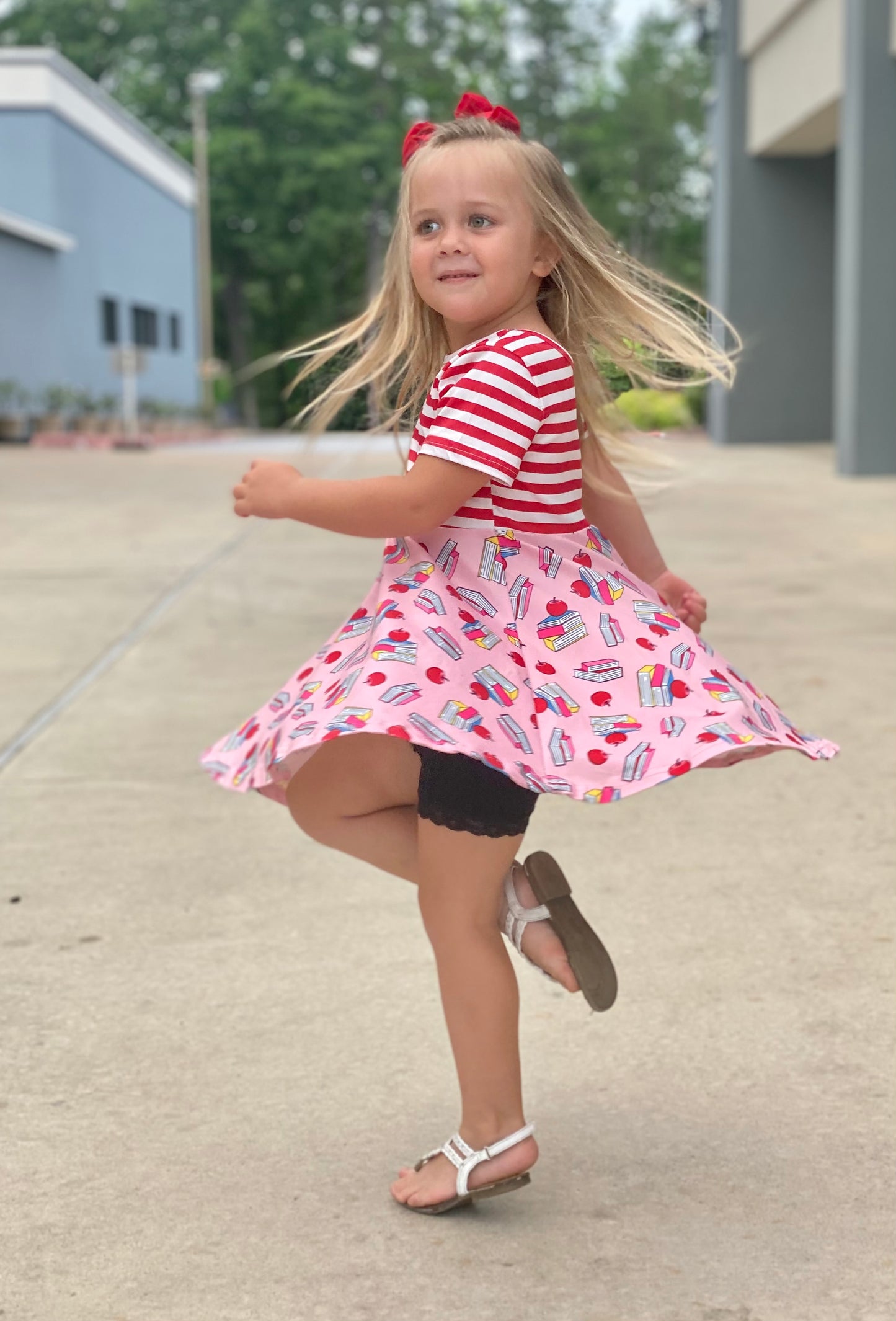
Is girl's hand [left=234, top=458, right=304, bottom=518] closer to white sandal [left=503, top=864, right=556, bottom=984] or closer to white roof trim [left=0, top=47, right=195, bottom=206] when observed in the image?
white sandal [left=503, top=864, right=556, bottom=984]

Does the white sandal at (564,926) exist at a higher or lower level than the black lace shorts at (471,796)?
lower

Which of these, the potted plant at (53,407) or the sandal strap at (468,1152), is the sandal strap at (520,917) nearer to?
the sandal strap at (468,1152)

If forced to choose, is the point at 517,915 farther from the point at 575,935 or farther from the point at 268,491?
the point at 268,491

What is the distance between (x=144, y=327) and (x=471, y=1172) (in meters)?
35.6

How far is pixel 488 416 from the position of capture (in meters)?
2.09

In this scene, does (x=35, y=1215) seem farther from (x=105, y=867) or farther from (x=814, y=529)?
(x=814, y=529)

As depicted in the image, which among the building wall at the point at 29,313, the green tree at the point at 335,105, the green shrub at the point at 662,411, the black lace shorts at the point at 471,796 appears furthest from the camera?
the green tree at the point at 335,105

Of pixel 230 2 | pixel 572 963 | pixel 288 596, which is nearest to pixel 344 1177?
pixel 572 963

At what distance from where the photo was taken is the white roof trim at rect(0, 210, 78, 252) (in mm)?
26266

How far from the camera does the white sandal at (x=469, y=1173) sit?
2160mm

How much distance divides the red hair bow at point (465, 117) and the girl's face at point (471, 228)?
8 cm

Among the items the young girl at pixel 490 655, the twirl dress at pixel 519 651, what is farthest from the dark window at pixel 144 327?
the twirl dress at pixel 519 651

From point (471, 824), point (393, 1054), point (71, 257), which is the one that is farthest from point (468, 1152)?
point (71, 257)

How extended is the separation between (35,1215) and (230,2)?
5323cm
